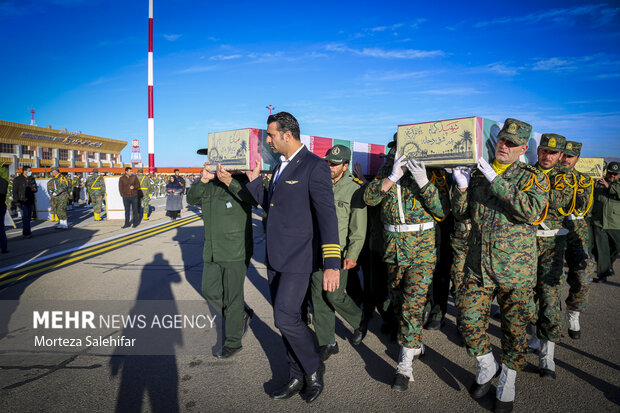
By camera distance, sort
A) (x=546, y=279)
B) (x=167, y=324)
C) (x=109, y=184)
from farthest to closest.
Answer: (x=109, y=184)
(x=167, y=324)
(x=546, y=279)

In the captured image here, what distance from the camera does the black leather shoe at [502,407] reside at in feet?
8.45

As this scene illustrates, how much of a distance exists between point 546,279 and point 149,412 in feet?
12.0

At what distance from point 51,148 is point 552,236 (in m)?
54.9

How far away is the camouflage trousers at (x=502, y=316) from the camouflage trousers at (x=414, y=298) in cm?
32

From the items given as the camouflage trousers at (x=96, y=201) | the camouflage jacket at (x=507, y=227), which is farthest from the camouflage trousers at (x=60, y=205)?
the camouflage jacket at (x=507, y=227)

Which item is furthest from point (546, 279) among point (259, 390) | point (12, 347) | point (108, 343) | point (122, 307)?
point (12, 347)

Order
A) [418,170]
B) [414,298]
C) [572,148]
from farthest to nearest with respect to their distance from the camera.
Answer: [572,148] < [414,298] < [418,170]

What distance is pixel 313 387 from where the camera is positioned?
2.77m

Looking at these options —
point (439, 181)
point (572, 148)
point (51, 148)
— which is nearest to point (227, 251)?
point (439, 181)

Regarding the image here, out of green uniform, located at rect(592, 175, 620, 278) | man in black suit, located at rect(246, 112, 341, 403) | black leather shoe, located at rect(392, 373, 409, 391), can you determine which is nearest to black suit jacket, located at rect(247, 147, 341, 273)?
man in black suit, located at rect(246, 112, 341, 403)

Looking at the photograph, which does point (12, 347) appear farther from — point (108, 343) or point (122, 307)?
point (122, 307)

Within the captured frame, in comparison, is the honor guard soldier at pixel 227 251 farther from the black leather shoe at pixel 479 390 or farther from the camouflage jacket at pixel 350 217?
the black leather shoe at pixel 479 390

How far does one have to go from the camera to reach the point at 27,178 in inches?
435

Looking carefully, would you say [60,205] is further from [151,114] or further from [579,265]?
[151,114]
